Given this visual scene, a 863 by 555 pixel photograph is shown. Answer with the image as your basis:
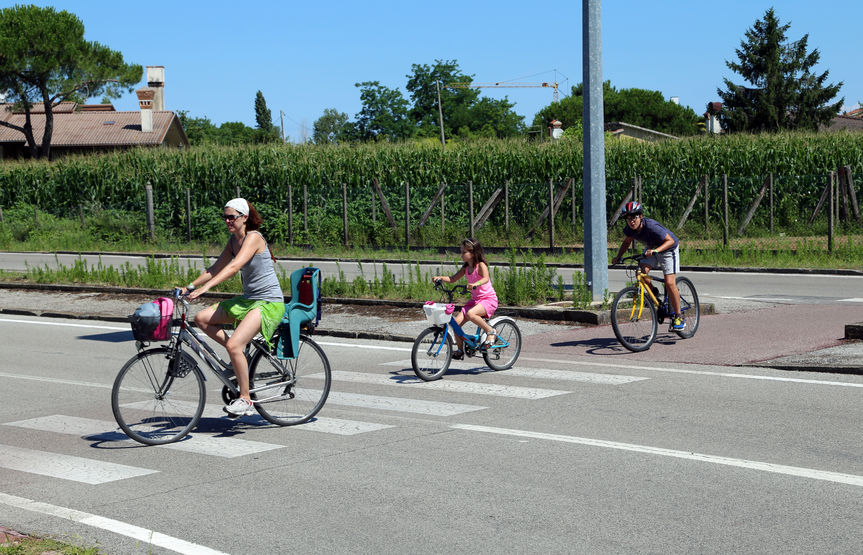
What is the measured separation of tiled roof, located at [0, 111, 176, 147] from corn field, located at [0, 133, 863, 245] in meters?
34.5

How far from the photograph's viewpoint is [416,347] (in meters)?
10.1

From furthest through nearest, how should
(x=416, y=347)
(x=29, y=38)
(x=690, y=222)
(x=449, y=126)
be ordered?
1. (x=449, y=126)
2. (x=29, y=38)
3. (x=690, y=222)
4. (x=416, y=347)

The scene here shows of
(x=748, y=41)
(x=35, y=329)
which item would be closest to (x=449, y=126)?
(x=748, y=41)

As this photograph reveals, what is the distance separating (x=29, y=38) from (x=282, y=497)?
2814 inches

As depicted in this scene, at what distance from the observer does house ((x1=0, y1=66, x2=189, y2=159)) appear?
75.2m

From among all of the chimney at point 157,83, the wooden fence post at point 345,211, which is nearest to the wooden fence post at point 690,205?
the wooden fence post at point 345,211

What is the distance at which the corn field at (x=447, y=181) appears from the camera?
31.4m

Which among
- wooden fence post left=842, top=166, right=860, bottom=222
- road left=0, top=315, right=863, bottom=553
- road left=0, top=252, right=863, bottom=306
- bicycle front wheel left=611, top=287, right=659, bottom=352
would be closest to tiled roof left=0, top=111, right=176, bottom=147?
road left=0, top=252, right=863, bottom=306

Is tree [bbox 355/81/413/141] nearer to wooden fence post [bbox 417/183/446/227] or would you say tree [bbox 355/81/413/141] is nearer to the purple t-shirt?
wooden fence post [bbox 417/183/446/227]

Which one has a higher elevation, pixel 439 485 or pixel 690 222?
pixel 690 222

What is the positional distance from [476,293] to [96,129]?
2929 inches

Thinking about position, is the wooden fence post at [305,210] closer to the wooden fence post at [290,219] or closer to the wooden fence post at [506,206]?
the wooden fence post at [290,219]

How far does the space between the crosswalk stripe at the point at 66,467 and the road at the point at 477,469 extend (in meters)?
0.02

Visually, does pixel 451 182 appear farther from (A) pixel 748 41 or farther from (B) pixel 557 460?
(A) pixel 748 41
